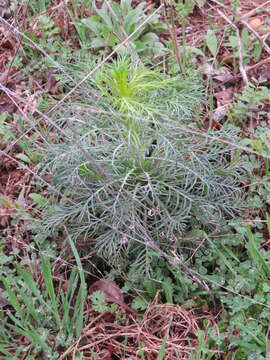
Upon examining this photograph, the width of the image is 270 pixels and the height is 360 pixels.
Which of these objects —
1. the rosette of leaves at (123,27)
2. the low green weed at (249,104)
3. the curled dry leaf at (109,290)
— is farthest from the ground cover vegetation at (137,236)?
Answer: the rosette of leaves at (123,27)

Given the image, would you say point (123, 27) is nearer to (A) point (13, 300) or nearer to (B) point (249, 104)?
(B) point (249, 104)

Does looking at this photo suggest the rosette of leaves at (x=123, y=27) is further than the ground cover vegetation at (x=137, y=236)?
Yes

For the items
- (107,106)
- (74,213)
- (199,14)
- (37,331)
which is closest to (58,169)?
(74,213)

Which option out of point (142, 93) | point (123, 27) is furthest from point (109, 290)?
point (123, 27)

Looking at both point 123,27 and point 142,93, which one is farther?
point 123,27

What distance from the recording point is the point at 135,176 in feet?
6.73

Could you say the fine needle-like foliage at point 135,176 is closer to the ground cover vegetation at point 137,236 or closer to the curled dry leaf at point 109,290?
the ground cover vegetation at point 137,236

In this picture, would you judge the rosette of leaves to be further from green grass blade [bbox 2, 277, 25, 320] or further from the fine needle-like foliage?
green grass blade [bbox 2, 277, 25, 320]

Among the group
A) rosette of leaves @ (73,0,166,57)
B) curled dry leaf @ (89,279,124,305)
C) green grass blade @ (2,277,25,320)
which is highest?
rosette of leaves @ (73,0,166,57)

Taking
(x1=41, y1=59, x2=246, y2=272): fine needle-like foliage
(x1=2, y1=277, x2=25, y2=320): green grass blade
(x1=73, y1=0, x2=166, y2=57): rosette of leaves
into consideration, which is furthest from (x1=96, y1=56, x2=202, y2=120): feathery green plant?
(x1=2, y1=277, x2=25, y2=320): green grass blade

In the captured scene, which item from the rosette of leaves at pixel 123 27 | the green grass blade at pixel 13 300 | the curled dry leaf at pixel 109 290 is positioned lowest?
the curled dry leaf at pixel 109 290

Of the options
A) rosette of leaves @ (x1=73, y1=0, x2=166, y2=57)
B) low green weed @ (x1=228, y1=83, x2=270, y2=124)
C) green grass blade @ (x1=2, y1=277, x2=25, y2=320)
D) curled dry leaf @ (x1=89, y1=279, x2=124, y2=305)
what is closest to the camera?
green grass blade @ (x1=2, y1=277, x2=25, y2=320)

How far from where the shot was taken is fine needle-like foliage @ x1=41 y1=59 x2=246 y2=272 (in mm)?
1970

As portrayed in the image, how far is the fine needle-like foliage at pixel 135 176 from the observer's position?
6.46ft
